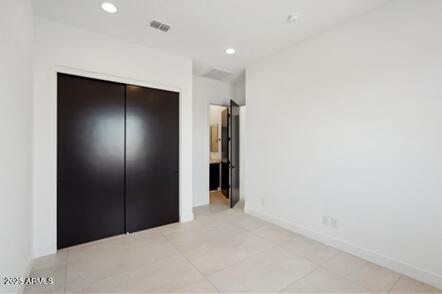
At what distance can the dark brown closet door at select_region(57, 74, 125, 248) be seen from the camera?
2756 millimetres

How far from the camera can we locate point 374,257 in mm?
2449

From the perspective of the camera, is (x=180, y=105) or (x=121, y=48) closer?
(x=121, y=48)

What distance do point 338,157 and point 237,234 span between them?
1.87 m

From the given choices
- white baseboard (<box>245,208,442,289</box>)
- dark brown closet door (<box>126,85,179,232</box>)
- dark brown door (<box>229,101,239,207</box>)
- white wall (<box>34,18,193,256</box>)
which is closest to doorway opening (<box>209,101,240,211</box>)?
dark brown door (<box>229,101,239,207</box>)

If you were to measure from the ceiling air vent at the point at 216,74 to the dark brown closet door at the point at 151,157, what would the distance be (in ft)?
4.02

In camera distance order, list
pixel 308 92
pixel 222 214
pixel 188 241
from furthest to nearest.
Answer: pixel 222 214, pixel 308 92, pixel 188 241

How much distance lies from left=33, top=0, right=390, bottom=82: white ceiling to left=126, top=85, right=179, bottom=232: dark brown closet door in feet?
2.87


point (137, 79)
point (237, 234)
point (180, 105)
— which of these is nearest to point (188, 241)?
point (237, 234)

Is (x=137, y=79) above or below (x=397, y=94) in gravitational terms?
above

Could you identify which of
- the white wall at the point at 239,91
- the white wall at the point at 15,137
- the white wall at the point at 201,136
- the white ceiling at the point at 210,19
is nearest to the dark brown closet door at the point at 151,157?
the white ceiling at the point at 210,19

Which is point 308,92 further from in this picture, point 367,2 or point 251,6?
point 251,6

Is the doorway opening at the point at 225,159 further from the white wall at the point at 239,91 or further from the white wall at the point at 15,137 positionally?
the white wall at the point at 15,137

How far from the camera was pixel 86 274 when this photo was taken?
87.0 inches

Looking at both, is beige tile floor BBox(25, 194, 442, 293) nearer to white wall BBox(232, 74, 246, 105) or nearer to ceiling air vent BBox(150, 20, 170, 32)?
ceiling air vent BBox(150, 20, 170, 32)
